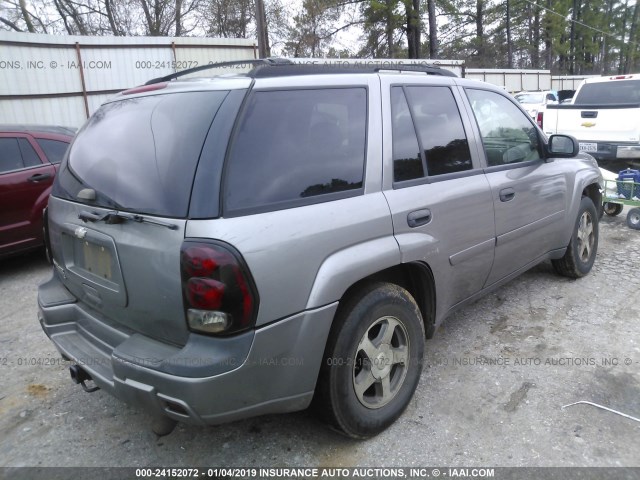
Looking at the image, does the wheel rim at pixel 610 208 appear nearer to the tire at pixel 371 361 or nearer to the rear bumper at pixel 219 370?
the tire at pixel 371 361

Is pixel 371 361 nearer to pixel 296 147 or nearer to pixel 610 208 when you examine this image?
pixel 296 147

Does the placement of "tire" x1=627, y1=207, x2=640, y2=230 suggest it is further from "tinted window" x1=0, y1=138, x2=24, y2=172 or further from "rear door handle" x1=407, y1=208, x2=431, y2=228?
"tinted window" x1=0, y1=138, x2=24, y2=172

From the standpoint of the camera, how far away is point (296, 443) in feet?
8.46

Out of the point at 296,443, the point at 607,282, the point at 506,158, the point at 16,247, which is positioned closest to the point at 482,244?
the point at 506,158

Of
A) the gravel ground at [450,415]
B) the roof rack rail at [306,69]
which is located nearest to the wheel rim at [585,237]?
the gravel ground at [450,415]

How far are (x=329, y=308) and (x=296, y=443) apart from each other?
0.87 metres

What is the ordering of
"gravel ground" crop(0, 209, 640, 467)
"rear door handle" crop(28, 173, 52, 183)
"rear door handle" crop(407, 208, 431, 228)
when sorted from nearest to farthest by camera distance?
1. "gravel ground" crop(0, 209, 640, 467)
2. "rear door handle" crop(407, 208, 431, 228)
3. "rear door handle" crop(28, 173, 52, 183)

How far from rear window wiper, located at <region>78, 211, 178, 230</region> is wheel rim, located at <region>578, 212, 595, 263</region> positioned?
153 inches

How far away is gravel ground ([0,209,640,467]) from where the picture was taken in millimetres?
2480

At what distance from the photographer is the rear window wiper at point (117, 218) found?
2.01m

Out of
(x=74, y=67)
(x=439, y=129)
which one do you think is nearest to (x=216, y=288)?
(x=439, y=129)

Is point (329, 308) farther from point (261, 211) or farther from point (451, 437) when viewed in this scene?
point (451, 437)

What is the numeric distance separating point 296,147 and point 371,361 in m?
1.13

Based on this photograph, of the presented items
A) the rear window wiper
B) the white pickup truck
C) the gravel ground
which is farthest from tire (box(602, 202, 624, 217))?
the rear window wiper
